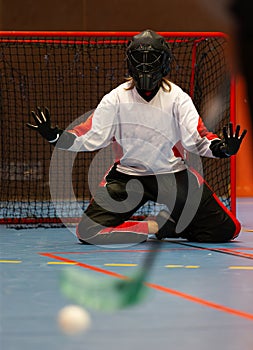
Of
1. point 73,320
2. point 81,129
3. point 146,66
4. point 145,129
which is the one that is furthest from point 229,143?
point 73,320

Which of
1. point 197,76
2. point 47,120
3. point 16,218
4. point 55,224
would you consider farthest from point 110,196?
point 197,76

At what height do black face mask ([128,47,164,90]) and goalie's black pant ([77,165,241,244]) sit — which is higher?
black face mask ([128,47,164,90])

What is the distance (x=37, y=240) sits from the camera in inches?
198

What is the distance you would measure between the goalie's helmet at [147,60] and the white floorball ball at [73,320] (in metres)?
2.51

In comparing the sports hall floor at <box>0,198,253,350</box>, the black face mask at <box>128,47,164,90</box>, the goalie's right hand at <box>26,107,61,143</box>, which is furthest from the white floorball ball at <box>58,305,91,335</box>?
the black face mask at <box>128,47,164,90</box>

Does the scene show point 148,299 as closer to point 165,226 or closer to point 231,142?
point 231,142

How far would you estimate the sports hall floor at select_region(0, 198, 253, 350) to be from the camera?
6.31ft

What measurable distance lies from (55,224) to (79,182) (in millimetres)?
2810

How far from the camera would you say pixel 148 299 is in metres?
2.69

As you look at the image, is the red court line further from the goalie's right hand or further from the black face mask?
the black face mask

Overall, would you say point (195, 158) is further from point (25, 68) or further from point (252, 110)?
point (252, 110)

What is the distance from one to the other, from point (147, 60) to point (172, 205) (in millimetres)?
1129

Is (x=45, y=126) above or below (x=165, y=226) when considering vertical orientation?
above

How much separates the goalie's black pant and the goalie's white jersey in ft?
0.36
